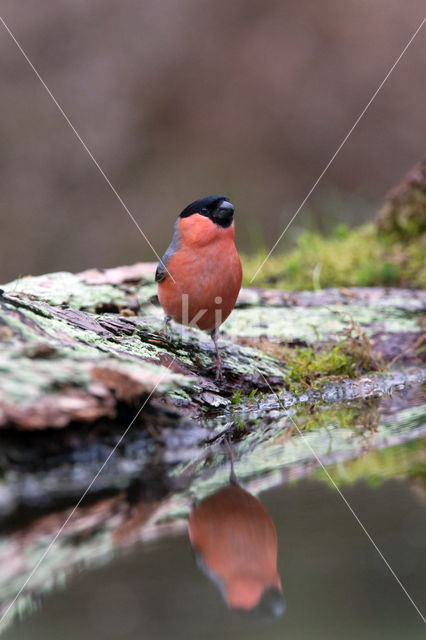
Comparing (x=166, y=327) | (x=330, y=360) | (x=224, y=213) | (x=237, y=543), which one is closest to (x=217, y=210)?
(x=224, y=213)

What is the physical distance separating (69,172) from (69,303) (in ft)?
32.8

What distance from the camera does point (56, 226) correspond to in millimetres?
13219

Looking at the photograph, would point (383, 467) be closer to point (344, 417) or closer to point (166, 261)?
point (344, 417)

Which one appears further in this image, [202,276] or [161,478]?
[202,276]

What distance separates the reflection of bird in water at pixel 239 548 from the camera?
166 cm

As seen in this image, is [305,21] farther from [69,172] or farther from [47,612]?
[47,612]

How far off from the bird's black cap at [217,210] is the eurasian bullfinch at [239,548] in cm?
232

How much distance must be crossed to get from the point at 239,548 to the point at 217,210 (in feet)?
8.76

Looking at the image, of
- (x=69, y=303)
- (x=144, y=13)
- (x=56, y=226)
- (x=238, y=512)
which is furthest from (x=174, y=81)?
(x=238, y=512)

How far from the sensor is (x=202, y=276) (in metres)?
4.18

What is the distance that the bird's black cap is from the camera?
4.29 metres

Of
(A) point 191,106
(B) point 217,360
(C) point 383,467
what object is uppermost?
(C) point 383,467

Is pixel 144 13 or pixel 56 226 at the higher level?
pixel 144 13

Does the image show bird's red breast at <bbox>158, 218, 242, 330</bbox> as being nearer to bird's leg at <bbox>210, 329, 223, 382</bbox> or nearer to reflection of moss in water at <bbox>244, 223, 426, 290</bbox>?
bird's leg at <bbox>210, 329, 223, 382</bbox>
